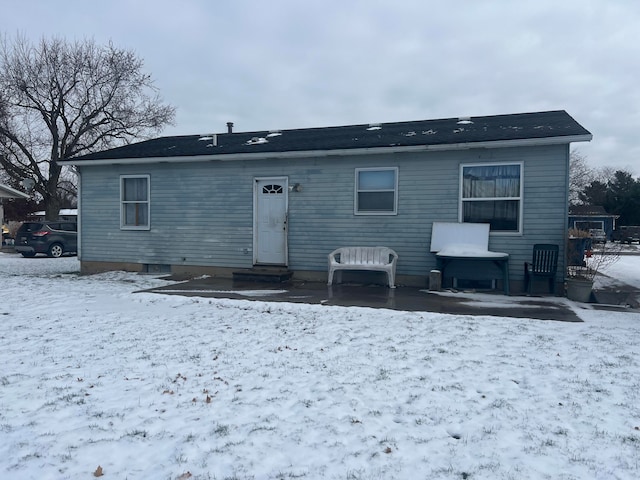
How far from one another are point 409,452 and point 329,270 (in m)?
6.95

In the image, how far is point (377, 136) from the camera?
1055 centimetres

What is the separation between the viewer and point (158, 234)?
11492 millimetres

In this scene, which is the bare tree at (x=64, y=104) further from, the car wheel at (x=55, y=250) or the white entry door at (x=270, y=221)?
the white entry door at (x=270, y=221)

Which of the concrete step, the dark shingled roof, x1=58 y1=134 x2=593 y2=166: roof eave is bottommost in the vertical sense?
the concrete step

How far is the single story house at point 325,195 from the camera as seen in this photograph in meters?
8.87

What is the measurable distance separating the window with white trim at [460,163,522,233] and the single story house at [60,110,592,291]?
0.06 ft

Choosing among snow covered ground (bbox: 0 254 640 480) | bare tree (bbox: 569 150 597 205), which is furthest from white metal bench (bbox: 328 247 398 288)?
bare tree (bbox: 569 150 597 205)

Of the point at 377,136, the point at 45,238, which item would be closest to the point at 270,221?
the point at 377,136

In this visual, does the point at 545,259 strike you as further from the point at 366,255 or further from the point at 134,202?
the point at 134,202

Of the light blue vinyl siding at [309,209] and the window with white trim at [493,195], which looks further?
the window with white trim at [493,195]

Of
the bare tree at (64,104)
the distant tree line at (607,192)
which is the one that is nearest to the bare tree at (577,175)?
the distant tree line at (607,192)

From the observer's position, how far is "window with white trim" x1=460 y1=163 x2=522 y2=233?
8.95 meters

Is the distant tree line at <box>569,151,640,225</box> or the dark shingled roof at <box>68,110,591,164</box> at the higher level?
the distant tree line at <box>569,151,640,225</box>

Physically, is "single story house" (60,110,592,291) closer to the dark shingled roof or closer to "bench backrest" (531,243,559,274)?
the dark shingled roof
